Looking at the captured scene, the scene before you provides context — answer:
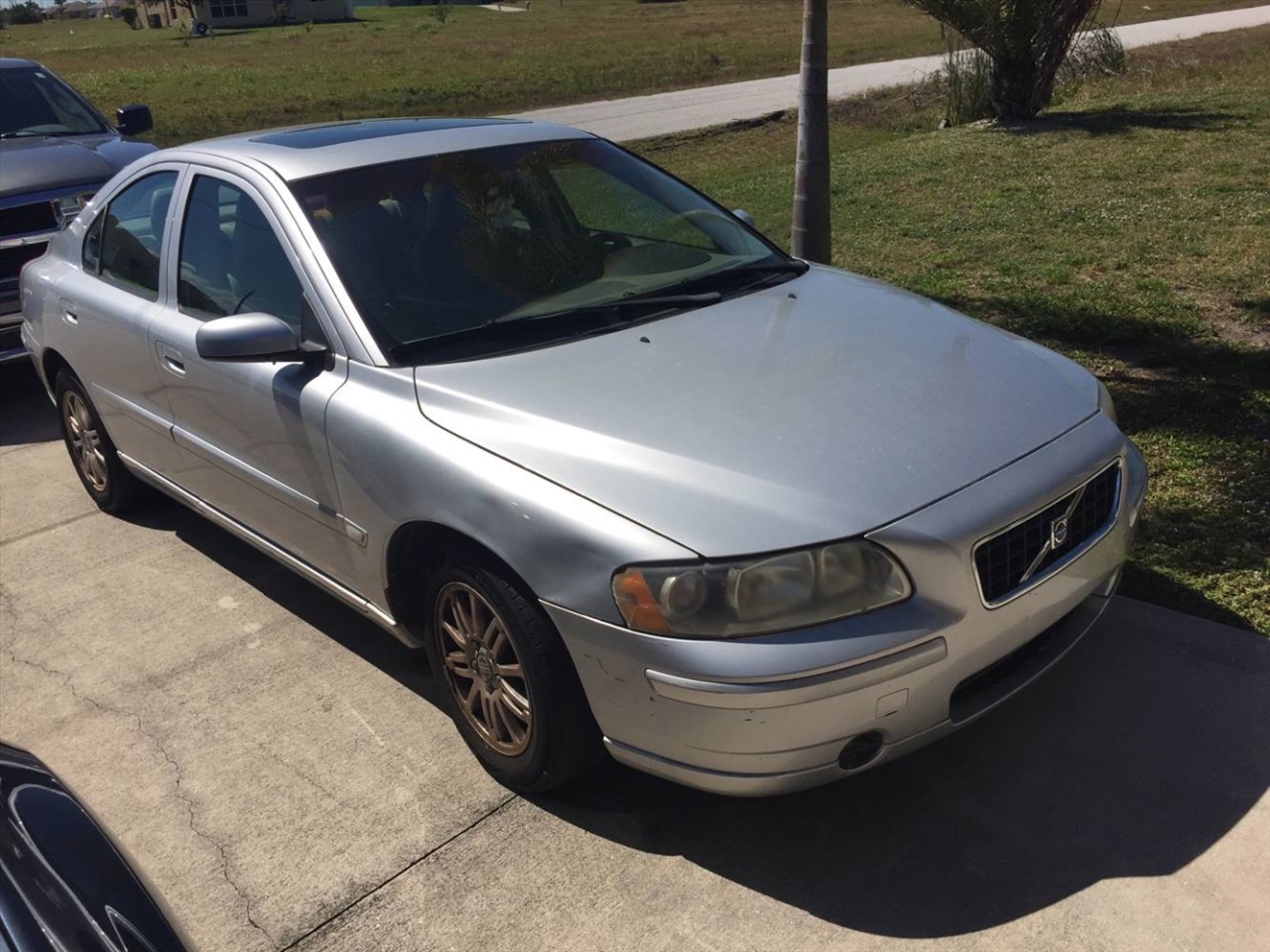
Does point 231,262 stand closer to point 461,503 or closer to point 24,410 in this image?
point 461,503

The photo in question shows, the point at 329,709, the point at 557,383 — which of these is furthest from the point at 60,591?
the point at 557,383

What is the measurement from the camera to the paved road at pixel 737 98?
63.6 feet

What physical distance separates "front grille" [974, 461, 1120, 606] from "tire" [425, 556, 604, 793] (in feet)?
3.45

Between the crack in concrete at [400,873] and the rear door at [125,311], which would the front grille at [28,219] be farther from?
the crack in concrete at [400,873]

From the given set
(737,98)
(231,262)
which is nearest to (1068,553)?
(231,262)

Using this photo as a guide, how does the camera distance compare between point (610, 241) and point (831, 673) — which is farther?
point (610, 241)

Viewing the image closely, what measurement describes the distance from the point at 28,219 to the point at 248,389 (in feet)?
13.4

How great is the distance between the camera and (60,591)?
16.2ft

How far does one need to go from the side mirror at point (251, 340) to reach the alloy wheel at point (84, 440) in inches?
80.0

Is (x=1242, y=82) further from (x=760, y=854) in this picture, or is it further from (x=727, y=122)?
(x=760, y=854)

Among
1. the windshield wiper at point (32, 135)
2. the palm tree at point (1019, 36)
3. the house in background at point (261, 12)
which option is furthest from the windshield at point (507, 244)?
the house in background at point (261, 12)

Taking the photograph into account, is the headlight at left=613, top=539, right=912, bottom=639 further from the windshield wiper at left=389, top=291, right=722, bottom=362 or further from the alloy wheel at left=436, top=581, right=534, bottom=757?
the windshield wiper at left=389, top=291, right=722, bottom=362

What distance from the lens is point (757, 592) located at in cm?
277

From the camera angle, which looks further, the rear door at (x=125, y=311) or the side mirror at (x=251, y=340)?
the rear door at (x=125, y=311)
